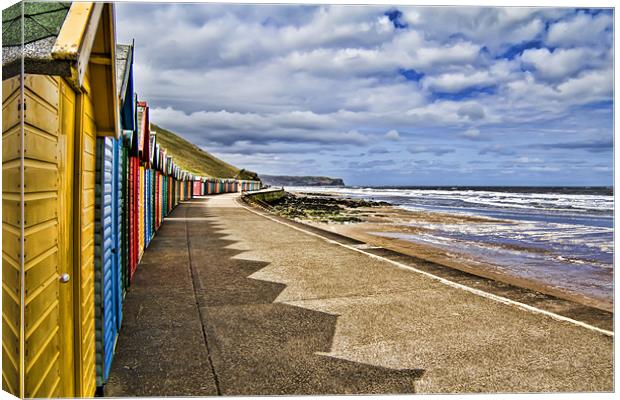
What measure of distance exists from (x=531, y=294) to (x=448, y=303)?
5.16 ft

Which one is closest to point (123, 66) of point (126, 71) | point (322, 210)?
point (126, 71)

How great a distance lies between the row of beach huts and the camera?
2338 mm

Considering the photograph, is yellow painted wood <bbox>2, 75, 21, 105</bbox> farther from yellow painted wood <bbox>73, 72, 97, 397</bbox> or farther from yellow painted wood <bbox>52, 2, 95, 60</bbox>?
yellow painted wood <bbox>73, 72, 97, 397</bbox>

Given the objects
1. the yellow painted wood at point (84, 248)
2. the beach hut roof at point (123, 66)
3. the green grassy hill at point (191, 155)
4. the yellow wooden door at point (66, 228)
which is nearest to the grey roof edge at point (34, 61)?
the yellow wooden door at point (66, 228)

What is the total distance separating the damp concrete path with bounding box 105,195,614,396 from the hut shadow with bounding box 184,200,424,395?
14 millimetres

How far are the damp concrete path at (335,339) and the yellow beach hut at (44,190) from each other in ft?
4.75

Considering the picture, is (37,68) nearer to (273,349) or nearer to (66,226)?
(66,226)

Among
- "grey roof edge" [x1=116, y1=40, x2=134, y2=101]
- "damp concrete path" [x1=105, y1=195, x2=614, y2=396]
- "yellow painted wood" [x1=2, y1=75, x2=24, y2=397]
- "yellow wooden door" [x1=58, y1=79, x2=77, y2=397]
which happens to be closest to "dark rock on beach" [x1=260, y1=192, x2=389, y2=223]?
"damp concrete path" [x1=105, y1=195, x2=614, y2=396]

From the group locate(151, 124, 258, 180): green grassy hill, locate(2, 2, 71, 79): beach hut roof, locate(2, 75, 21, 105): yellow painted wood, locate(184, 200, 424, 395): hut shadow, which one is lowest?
locate(184, 200, 424, 395): hut shadow

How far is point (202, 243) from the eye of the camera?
40.2ft

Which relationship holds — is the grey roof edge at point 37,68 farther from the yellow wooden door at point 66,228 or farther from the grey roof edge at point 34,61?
the yellow wooden door at point 66,228

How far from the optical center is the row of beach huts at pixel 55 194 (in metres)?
2.34

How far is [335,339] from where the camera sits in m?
5.21

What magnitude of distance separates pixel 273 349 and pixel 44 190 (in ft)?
9.99
